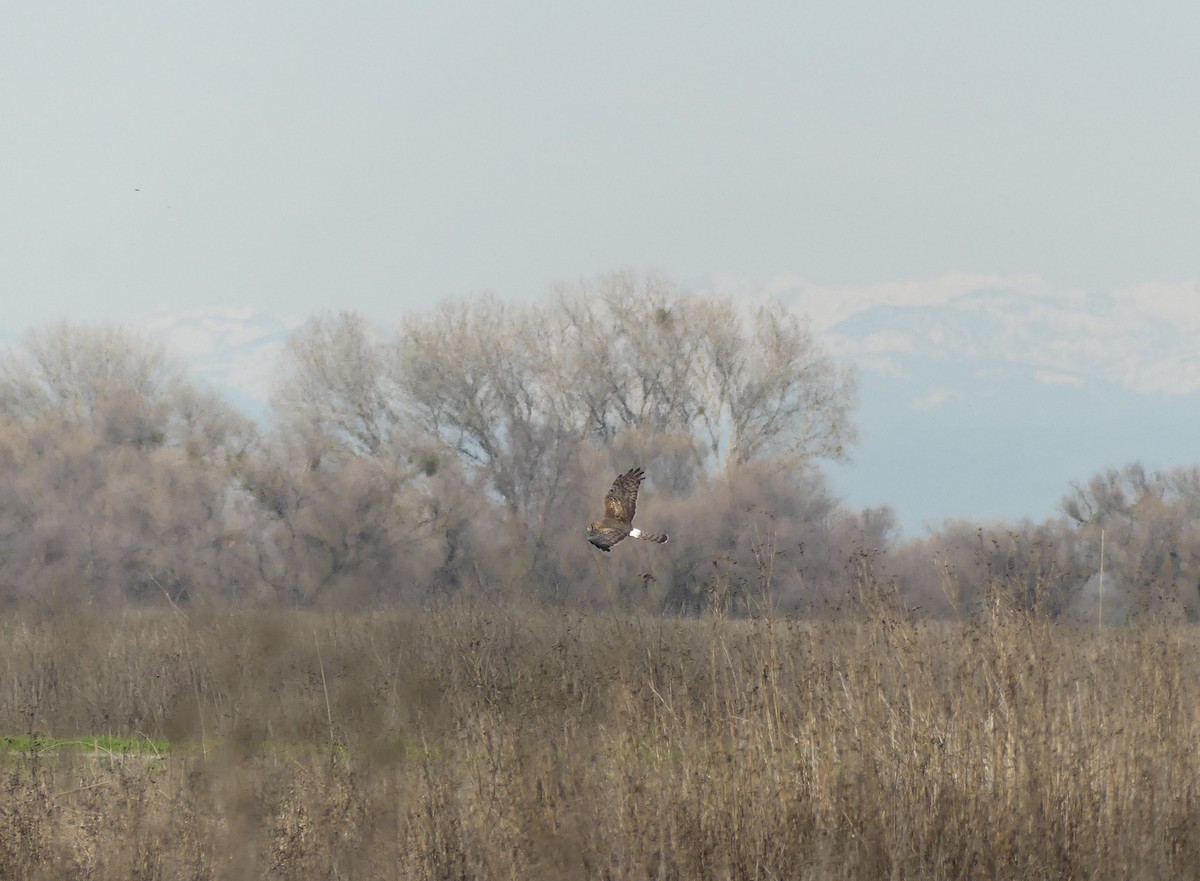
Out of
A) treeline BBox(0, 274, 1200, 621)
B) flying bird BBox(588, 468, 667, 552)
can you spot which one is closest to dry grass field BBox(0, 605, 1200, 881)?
flying bird BBox(588, 468, 667, 552)

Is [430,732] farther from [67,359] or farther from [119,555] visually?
[67,359]

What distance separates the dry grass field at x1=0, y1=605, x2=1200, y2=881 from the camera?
21.9 feet

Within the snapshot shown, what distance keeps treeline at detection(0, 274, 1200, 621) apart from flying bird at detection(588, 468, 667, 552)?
13.9 metres

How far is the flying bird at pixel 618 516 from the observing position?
404 inches

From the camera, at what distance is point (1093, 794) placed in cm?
684

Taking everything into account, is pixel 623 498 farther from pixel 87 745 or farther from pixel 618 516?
pixel 87 745

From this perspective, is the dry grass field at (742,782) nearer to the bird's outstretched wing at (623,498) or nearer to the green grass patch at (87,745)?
the green grass patch at (87,745)

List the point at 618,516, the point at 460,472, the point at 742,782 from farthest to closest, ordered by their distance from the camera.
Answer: the point at 460,472, the point at 618,516, the point at 742,782

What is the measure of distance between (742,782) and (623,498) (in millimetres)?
4118

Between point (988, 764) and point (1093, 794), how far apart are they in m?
0.52

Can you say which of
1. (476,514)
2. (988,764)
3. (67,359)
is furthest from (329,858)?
(67,359)

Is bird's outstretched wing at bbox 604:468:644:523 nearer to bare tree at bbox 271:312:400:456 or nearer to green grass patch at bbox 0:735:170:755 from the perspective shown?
green grass patch at bbox 0:735:170:755

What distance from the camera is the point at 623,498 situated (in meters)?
10.7

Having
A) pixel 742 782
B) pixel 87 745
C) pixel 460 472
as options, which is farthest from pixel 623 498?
pixel 460 472
